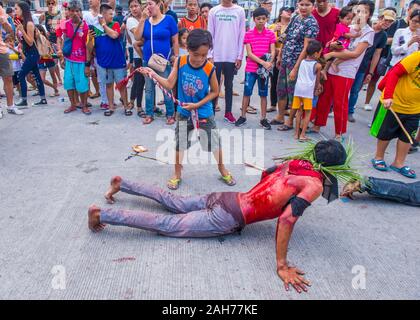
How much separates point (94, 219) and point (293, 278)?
142cm

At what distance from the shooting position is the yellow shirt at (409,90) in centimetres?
331

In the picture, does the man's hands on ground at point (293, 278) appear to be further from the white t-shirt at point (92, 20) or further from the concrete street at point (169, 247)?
the white t-shirt at point (92, 20)

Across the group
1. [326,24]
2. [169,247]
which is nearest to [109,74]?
[326,24]

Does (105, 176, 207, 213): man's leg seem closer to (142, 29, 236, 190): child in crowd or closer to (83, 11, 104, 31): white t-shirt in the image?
(142, 29, 236, 190): child in crowd

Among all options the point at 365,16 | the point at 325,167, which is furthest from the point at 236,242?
the point at 365,16

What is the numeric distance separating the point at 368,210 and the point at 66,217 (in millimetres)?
2554

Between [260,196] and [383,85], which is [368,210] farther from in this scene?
[383,85]

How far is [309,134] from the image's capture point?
4734 mm

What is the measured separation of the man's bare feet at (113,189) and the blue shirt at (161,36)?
263 cm

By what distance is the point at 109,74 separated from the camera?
206 inches

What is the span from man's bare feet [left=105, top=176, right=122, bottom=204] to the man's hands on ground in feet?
4.66

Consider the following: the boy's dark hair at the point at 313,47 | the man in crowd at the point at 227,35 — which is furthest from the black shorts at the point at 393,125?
the man in crowd at the point at 227,35

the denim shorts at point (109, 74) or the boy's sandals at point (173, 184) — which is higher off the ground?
the denim shorts at point (109, 74)

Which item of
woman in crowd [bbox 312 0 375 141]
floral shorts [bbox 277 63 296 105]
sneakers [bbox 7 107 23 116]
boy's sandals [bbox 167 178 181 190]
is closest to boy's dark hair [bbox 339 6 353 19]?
woman in crowd [bbox 312 0 375 141]
